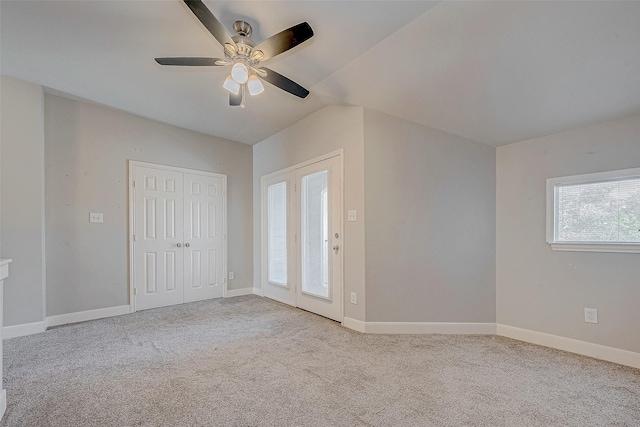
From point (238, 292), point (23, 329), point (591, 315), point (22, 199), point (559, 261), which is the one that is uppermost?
point (22, 199)

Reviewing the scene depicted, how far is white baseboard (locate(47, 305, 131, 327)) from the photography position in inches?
137

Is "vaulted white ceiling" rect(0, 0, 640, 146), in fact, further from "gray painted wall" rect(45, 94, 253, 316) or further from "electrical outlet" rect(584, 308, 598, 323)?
"electrical outlet" rect(584, 308, 598, 323)

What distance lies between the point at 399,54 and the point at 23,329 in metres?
4.66

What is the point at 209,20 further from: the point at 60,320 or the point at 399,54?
the point at 60,320

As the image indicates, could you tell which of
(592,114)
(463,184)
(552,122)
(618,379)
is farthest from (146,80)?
(618,379)

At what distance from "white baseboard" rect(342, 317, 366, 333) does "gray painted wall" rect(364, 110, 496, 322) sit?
0.10m

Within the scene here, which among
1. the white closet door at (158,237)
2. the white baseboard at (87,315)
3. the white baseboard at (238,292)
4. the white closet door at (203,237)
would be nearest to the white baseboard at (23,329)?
the white baseboard at (87,315)

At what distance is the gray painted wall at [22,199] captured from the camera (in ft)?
10.2

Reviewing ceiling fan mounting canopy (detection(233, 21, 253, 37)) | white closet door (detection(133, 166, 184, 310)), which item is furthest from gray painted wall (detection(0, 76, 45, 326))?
ceiling fan mounting canopy (detection(233, 21, 253, 37))

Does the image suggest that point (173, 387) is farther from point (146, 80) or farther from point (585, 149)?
point (585, 149)

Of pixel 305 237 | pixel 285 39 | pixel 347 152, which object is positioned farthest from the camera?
pixel 305 237

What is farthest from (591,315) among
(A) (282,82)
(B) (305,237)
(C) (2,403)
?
(C) (2,403)

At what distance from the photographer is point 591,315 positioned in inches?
103

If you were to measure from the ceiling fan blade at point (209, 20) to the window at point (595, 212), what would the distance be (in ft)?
10.2
